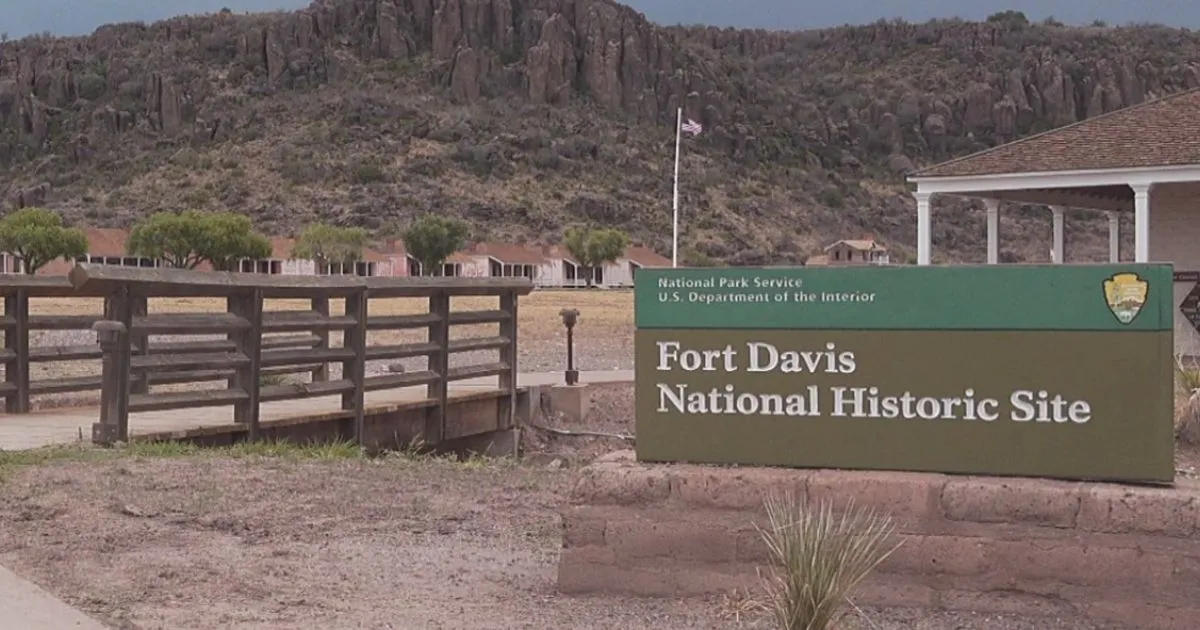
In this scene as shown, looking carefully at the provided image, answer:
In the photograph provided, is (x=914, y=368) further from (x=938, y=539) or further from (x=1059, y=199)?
(x=1059, y=199)

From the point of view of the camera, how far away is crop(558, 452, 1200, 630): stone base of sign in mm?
5668

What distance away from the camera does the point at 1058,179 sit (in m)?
23.0

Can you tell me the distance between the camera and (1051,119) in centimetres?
16100

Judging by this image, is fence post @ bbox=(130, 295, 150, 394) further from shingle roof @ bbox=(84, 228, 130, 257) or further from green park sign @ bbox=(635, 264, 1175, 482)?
shingle roof @ bbox=(84, 228, 130, 257)

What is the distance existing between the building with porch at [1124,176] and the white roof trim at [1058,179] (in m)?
0.01

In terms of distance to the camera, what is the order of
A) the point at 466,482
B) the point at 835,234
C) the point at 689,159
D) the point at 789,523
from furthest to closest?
the point at 689,159 → the point at 835,234 → the point at 466,482 → the point at 789,523

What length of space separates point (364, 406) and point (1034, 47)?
574ft

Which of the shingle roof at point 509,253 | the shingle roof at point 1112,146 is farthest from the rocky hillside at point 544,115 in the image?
the shingle roof at point 1112,146

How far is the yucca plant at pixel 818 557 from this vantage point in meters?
5.20

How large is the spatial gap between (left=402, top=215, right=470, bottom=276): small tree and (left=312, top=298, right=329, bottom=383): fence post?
7770 cm

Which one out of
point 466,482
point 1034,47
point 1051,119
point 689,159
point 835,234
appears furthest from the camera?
point 1034,47

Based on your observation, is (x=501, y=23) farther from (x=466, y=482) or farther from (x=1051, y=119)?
(x=466, y=482)

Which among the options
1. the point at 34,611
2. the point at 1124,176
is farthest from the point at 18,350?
the point at 1124,176


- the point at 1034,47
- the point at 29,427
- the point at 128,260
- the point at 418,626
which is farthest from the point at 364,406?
the point at 1034,47
